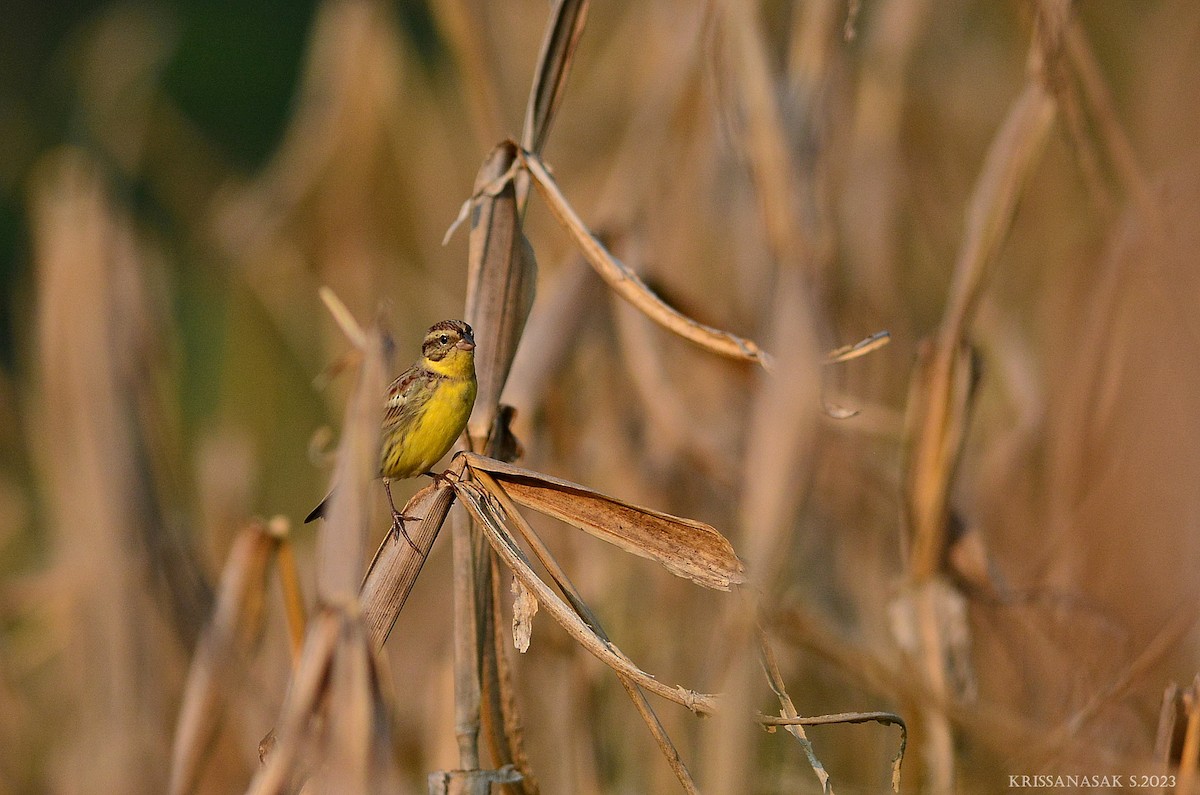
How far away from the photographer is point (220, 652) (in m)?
1.53

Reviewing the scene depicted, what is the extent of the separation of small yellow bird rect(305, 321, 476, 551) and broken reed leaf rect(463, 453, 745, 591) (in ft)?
1.63

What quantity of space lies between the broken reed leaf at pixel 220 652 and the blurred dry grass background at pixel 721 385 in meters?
0.12

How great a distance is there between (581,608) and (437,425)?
0.68 m

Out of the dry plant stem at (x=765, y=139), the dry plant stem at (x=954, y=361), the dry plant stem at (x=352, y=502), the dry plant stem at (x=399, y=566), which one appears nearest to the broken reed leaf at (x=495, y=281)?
the dry plant stem at (x=399, y=566)

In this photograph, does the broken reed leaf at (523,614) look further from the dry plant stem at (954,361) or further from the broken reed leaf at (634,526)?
the dry plant stem at (954,361)

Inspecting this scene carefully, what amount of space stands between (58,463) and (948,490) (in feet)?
6.20

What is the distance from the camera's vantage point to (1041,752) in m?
1.63

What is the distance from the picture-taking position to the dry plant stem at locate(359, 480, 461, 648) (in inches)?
44.8

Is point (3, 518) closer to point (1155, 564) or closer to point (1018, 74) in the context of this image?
point (1155, 564)

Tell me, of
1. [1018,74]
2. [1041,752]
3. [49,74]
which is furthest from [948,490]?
[49,74]

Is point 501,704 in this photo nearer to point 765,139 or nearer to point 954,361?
point 954,361

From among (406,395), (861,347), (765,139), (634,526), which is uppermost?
(765,139)

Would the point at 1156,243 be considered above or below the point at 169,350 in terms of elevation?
below

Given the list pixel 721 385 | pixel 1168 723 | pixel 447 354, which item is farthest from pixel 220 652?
pixel 721 385
